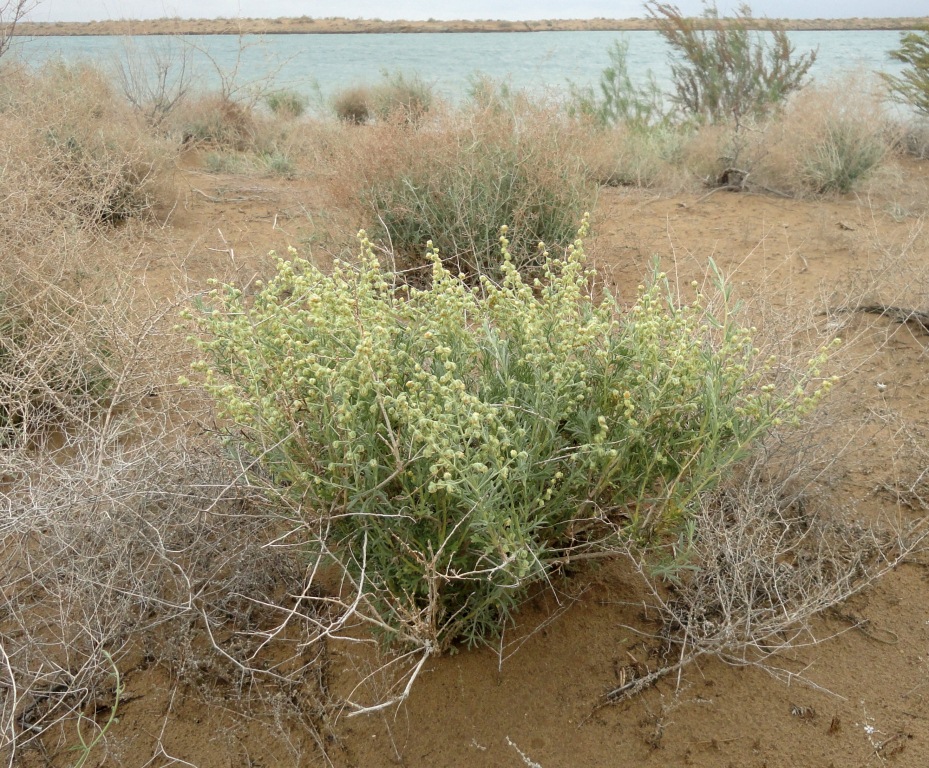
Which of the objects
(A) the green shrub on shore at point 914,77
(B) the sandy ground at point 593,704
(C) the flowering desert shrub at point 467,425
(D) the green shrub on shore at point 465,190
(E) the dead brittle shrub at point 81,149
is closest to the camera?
(C) the flowering desert shrub at point 467,425

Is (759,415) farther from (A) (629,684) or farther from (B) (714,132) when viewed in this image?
(B) (714,132)

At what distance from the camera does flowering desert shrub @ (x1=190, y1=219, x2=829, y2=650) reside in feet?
5.52

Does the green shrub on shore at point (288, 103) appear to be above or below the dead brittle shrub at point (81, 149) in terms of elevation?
below

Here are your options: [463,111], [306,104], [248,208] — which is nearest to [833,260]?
[463,111]

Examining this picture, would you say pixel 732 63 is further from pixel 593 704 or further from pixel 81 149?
pixel 593 704

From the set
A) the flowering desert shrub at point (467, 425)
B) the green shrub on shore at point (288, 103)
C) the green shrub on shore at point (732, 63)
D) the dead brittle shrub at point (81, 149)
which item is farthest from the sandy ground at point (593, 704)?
the green shrub on shore at point (288, 103)

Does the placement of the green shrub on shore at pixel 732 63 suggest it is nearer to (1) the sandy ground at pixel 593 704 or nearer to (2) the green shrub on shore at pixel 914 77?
(2) the green shrub on shore at pixel 914 77

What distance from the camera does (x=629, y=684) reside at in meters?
2.04

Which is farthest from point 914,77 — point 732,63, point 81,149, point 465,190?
point 81,149

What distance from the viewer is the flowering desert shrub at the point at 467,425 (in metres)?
1.68

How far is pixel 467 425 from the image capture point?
1723 millimetres

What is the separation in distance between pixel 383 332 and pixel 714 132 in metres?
6.97

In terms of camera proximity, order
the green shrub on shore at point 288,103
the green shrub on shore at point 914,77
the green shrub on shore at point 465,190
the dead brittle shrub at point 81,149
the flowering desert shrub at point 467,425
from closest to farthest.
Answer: the flowering desert shrub at point 467,425
the dead brittle shrub at point 81,149
the green shrub on shore at point 465,190
the green shrub on shore at point 914,77
the green shrub on shore at point 288,103

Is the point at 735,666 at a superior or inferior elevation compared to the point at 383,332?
inferior
